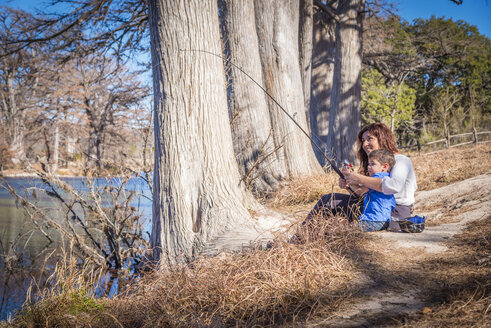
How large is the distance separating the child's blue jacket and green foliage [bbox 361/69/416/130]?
61.0 ft

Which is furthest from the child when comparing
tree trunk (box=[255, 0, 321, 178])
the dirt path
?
tree trunk (box=[255, 0, 321, 178])

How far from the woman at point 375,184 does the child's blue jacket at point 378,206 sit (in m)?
Result: 0.09

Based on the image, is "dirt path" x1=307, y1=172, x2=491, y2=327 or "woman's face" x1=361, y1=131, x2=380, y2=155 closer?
"dirt path" x1=307, y1=172, x2=491, y2=327

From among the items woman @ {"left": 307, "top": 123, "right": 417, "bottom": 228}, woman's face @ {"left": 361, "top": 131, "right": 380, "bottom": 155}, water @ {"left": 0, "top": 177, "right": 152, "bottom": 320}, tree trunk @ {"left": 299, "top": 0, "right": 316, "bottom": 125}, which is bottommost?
water @ {"left": 0, "top": 177, "right": 152, "bottom": 320}

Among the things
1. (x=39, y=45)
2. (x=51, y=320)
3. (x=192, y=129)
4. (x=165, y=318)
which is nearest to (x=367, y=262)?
(x=165, y=318)

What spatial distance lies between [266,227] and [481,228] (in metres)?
1.96

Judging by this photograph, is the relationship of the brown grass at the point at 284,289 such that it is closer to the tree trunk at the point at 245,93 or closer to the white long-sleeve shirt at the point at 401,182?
the white long-sleeve shirt at the point at 401,182

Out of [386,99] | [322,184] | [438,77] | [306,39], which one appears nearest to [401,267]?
[322,184]

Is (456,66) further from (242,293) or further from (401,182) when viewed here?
(242,293)

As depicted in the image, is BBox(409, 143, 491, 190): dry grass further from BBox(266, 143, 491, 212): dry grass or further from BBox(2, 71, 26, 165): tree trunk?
BBox(2, 71, 26, 165): tree trunk

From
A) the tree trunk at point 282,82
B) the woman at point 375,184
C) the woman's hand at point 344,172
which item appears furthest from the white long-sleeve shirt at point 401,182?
the tree trunk at point 282,82

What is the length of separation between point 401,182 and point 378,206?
1.08 ft

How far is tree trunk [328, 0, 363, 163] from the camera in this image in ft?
29.8

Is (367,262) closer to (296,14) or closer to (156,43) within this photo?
(156,43)
